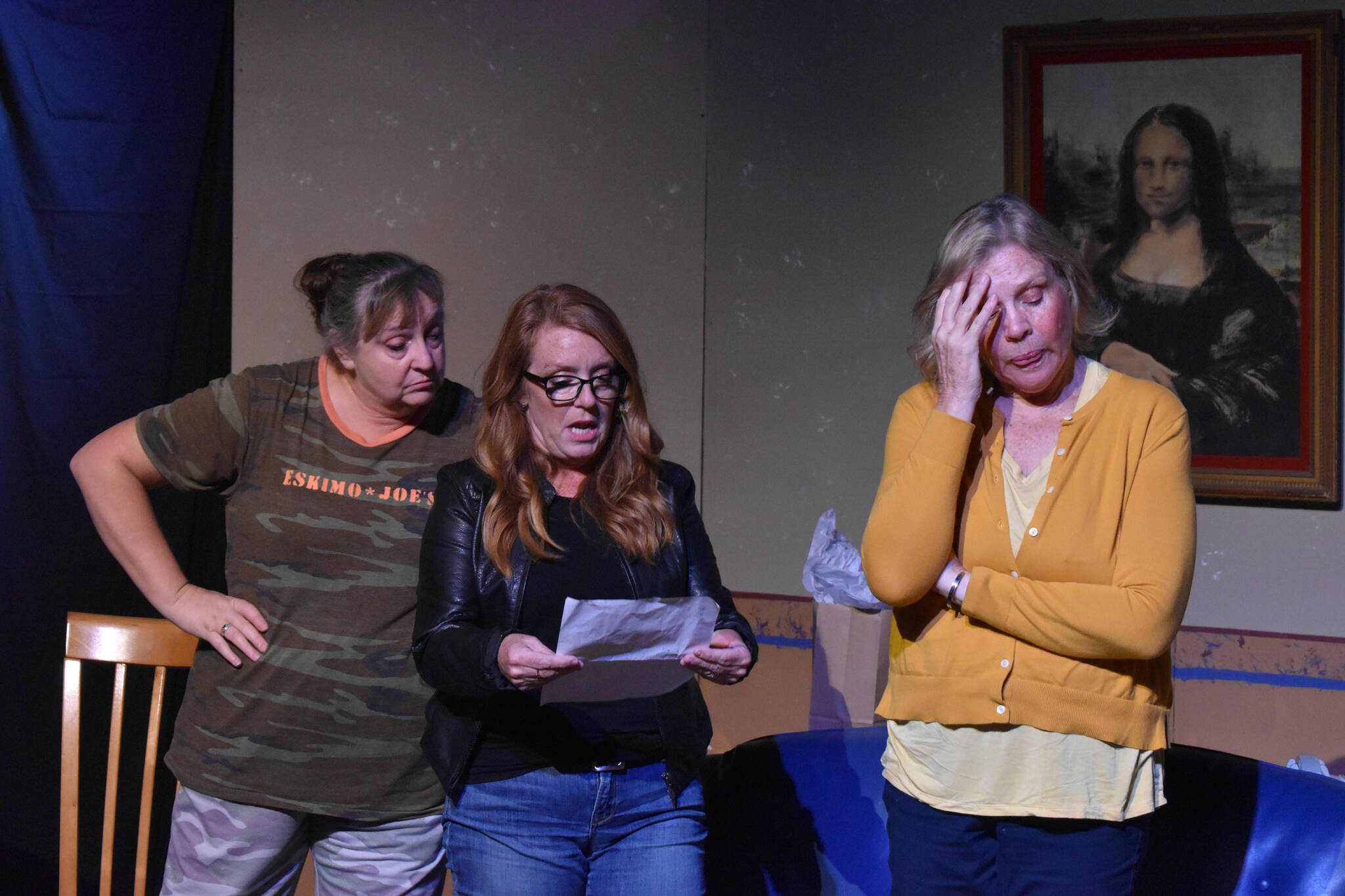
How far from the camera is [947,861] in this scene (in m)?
1.29

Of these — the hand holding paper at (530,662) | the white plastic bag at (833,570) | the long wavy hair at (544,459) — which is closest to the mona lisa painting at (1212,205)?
the white plastic bag at (833,570)

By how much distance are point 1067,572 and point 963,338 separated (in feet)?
1.00

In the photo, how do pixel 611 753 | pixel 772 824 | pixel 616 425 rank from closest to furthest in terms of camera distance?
pixel 611 753 < pixel 616 425 < pixel 772 824

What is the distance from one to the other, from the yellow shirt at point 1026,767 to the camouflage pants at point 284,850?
0.74 m

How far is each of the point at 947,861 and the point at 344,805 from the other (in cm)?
84

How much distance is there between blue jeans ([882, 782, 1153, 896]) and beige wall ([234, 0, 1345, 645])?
5.01 feet

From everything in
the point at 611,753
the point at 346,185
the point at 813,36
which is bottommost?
the point at 611,753

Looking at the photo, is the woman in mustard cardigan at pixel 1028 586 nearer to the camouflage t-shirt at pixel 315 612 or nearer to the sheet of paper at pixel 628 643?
the sheet of paper at pixel 628 643

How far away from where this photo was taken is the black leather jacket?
133 centimetres

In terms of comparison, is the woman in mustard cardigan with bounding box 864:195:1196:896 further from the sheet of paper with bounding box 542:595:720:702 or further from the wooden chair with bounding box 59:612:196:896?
the wooden chair with bounding box 59:612:196:896

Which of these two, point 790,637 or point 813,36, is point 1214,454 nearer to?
point 790,637

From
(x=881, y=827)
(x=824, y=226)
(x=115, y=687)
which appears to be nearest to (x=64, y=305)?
(x=115, y=687)

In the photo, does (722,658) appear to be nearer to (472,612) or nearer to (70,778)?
(472,612)

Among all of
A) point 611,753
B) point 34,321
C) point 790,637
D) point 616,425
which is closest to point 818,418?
point 790,637
